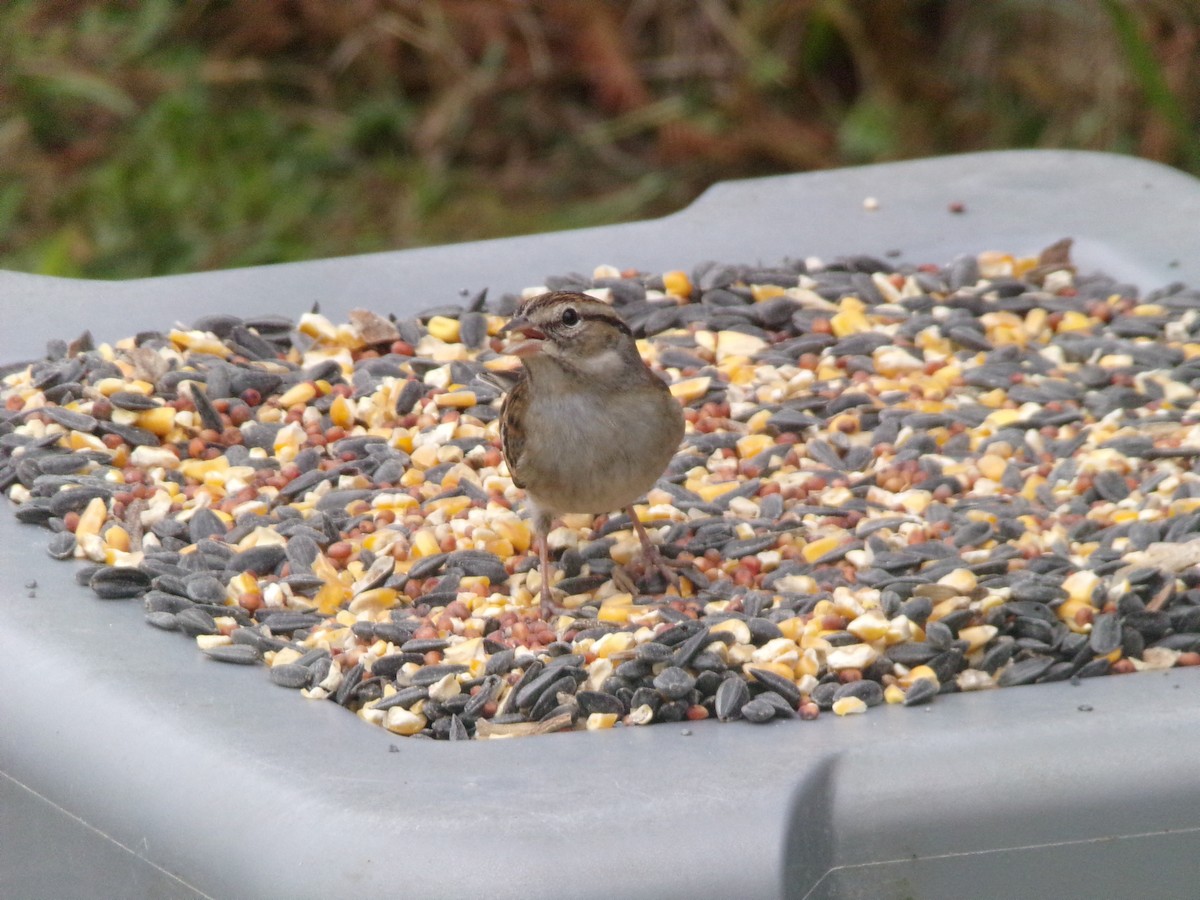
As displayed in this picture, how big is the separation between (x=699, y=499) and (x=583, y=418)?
1.45 feet

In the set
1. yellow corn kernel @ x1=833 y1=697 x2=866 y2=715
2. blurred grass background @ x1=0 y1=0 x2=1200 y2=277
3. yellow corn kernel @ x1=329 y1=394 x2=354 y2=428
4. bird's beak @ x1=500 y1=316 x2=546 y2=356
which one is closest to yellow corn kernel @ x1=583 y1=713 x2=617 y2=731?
yellow corn kernel @ x1=833 y1=697 x2=866 y2=715

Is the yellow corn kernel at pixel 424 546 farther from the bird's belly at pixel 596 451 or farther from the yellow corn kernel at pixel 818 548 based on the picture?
the yellow corn kernel at pixel 818 548

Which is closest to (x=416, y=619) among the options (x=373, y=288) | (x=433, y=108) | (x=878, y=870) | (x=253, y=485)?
(x=253, y=485)

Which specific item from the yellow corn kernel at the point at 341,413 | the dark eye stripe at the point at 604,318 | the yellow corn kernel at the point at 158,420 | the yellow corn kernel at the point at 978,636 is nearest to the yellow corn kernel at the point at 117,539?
the yellow corn kernel at the point at 158,420

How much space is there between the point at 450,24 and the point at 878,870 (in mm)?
6017

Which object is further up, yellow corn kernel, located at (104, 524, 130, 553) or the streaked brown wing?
the streaked brown wing

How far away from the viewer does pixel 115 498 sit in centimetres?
340

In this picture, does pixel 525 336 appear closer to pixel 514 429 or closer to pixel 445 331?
pixel 514 429

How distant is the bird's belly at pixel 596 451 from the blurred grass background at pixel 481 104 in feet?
13.1

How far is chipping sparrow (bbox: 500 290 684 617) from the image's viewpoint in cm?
321

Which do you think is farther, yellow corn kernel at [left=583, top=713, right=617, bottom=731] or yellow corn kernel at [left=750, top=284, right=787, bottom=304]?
yellow corn kernel at [left=750, top=284, right=787, bottom=304]

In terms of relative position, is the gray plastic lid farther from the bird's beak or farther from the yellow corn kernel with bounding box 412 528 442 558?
the bird's beak

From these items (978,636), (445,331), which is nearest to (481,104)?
(445,331)

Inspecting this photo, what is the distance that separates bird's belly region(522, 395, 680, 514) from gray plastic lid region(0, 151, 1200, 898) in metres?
0.69
